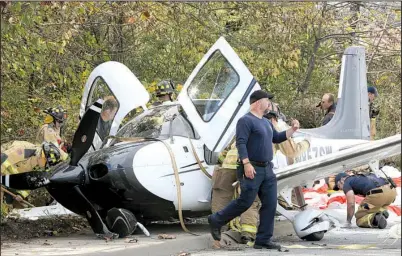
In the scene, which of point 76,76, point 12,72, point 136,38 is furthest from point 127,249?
point 136,38

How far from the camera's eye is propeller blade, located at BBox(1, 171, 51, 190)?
10.5 metres

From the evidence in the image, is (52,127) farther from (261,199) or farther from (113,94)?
(261,199)

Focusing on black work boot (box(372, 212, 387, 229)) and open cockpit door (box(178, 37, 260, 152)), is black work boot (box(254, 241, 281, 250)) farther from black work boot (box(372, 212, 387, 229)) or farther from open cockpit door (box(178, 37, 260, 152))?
black work boot (box(372, 212, 387, 229))

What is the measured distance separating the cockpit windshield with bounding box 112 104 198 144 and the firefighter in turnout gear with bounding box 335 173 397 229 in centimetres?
304

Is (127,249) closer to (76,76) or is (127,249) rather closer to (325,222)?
(325,222)

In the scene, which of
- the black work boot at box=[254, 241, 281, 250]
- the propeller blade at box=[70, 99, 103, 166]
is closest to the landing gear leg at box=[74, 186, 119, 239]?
the propeller blade at box=[70, 99, 103, 166]

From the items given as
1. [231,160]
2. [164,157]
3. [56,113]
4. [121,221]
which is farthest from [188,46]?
[121,221]

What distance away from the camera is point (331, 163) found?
1074 cm

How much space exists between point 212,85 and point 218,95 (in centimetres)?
15

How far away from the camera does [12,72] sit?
12078 mm

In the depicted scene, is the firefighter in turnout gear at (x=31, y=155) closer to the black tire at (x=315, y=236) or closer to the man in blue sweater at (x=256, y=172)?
the man in blue sweater at (x=256, y=172)

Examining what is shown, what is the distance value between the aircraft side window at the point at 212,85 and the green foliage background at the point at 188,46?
83.7 inches

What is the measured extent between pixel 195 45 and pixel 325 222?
20.7 ft

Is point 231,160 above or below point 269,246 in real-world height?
above
